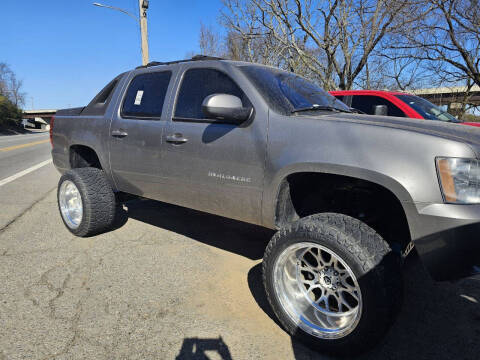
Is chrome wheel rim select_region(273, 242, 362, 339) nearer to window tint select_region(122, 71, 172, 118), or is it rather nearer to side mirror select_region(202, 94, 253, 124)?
side mirror select_region(202, 94, 253, 124)

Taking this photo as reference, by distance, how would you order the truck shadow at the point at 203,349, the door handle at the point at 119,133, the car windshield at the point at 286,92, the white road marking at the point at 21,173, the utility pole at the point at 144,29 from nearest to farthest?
the truck shadow at the point at 203,349 → the car windshield at the point at 286,92 → the door handle at the point at 119,133 → the white road marking at the point at 21,173 → the utility pole at the point at 144,29

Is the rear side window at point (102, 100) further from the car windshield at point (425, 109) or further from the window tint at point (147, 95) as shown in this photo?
the car windshield at point (425, 109)

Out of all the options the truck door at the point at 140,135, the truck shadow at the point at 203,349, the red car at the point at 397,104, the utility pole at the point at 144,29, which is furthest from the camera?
the utility pole at the point at 144,29

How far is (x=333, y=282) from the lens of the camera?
2234mm

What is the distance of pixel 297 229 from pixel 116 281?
1.73 meters

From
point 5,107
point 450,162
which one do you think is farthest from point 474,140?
point 5,107

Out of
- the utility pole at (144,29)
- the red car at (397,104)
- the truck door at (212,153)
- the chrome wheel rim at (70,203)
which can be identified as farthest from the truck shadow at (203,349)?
the utility pole at (144,29)

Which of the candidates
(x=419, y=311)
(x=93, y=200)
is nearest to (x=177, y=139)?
(x=93, y=200)

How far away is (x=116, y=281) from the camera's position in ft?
9.61

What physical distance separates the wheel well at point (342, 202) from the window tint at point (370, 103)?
3.82 meters

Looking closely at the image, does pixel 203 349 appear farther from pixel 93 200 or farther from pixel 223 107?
pixel 93 200

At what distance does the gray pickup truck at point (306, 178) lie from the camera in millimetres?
1802

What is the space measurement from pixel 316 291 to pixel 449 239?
1015mm

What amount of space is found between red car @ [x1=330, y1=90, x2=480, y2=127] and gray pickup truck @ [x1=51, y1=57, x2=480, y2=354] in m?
3.20
